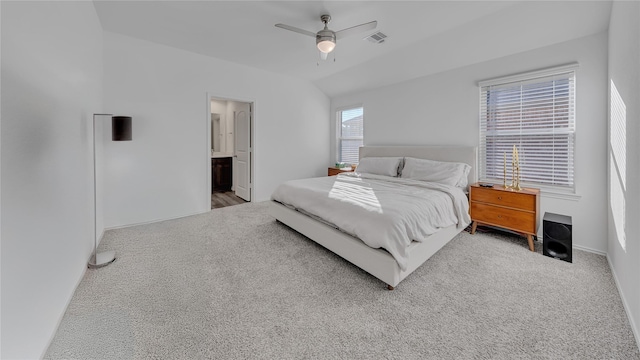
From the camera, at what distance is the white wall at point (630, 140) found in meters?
1.47

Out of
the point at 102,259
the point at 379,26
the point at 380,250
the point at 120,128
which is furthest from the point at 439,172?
the point at 102,259

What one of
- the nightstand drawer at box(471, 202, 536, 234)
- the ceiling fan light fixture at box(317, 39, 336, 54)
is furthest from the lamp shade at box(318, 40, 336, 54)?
the nightstand drawer at box(471, 202, 536, 234)

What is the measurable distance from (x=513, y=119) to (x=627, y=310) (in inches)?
90.9

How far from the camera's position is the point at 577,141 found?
2.70 meters

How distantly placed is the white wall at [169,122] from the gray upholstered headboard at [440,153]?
7.41ft

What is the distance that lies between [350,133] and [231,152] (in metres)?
3.09

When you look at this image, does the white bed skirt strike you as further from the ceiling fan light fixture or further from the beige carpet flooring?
the ceiling fan light fixture

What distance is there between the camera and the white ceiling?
Result: 255 centimetres

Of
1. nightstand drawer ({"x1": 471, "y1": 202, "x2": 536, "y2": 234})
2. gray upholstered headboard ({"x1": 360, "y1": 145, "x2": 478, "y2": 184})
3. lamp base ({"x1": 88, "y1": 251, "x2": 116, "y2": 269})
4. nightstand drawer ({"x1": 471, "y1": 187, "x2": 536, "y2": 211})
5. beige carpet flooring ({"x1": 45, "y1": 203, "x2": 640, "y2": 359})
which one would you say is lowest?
beige carpet flooring ({"x1": 45, "y1": 203, "x2": 640, "y2": 359})

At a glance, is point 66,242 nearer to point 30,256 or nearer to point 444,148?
point 30,256

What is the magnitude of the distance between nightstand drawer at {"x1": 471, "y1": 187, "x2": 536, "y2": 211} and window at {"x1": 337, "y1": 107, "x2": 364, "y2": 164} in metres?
2.74

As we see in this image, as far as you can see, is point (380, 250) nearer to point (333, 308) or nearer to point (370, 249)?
point (370, 249)

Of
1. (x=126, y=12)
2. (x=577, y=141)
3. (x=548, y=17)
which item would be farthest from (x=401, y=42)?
(x=126, y=12)

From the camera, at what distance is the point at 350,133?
568cm
